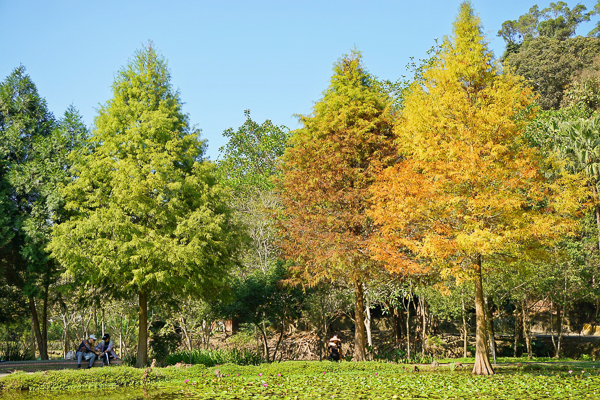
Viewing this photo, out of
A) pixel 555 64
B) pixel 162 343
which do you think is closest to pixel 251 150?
pixel 162 343

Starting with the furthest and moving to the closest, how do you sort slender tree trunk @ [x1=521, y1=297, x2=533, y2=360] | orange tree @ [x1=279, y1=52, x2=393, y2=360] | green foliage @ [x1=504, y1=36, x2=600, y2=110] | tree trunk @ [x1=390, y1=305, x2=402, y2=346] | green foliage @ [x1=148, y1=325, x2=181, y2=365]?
green foliage @ [x1=504, y1=36, x2=600, y2=110], tree trunk @ [x1=390, y1=305, x2=402, y2=346], green foliage @ [x1=148, y1=325, x2=181, y2=365], slender tree trunk @ [x1=521, y1=297, x2=533, y2=360], orange tree @ [x1=279, y1=52, x2=393, y2=360]

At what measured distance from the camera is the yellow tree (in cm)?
1256

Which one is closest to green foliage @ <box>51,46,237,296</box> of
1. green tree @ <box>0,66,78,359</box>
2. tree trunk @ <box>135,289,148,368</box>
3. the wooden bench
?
tree trunk @ <box>135,289,148,368</box>

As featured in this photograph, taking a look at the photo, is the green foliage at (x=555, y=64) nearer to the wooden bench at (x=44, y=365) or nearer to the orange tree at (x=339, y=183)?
the orange tree at (x=339, y=183)

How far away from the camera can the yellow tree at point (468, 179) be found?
1256cm

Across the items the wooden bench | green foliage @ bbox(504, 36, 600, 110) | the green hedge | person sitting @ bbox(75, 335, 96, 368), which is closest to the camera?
the green hedge

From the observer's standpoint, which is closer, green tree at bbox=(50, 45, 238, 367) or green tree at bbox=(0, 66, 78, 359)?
green tree at bbox=(50, 45, 238, 367)

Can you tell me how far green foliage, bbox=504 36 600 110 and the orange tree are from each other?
98.6 ft

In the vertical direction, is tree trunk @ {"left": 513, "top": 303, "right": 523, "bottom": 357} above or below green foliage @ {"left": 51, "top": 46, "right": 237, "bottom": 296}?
below

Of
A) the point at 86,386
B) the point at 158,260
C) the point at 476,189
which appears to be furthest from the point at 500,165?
the point at 86,386

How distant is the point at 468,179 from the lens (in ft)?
41.5

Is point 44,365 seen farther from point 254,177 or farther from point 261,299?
point 254,177

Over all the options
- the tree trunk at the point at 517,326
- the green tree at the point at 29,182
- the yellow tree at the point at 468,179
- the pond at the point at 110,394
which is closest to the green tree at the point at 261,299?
the yellow tree at the point at 468,179

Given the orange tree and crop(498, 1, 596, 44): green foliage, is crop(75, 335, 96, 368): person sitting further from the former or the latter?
crop(498, 1, 596, 44): green foliage
